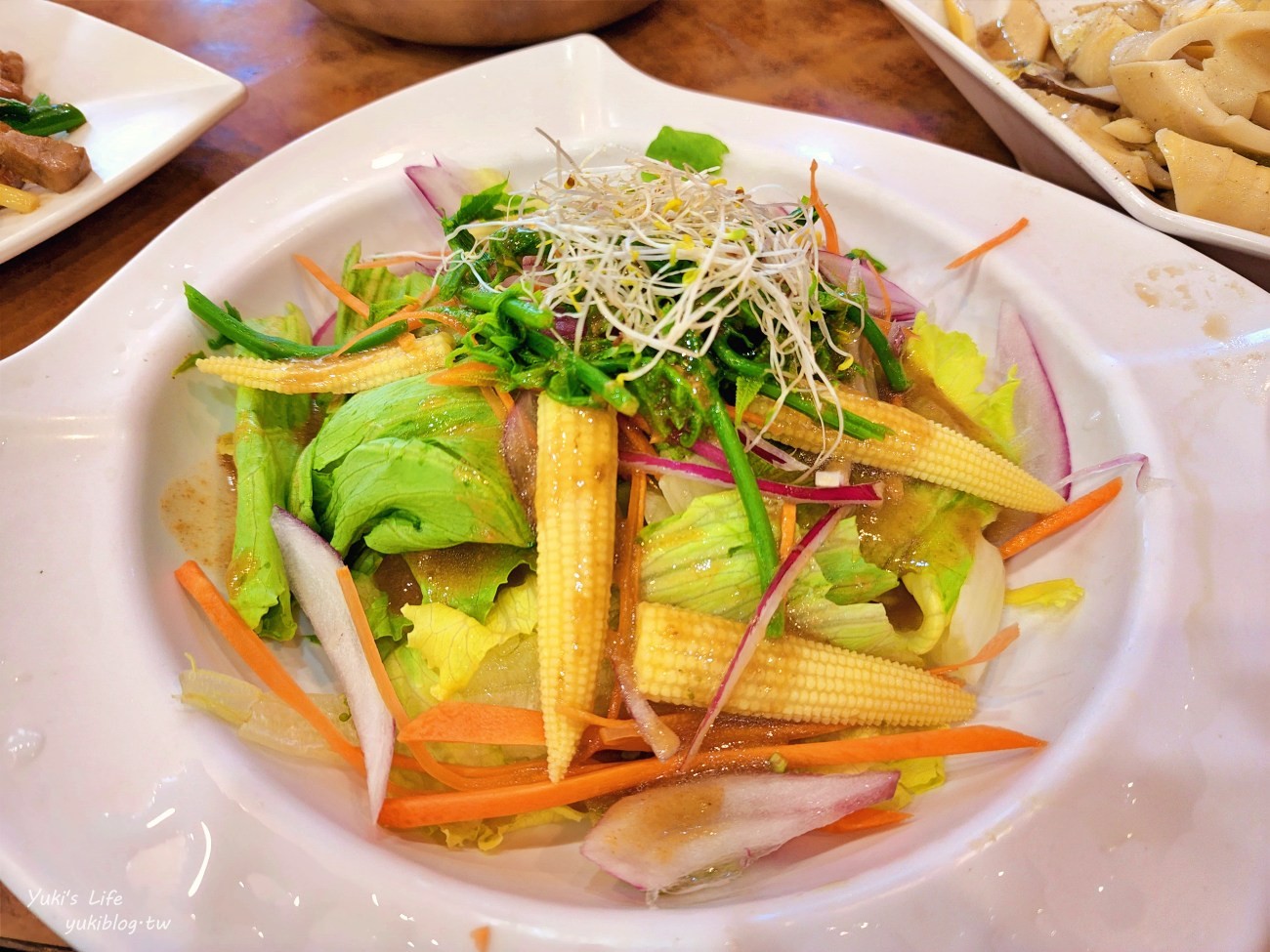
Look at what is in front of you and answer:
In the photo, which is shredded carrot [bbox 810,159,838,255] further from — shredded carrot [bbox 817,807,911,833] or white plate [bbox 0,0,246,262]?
white plate [bbox 0,0,246,262]

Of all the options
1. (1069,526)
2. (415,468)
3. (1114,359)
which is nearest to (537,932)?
(415,468)

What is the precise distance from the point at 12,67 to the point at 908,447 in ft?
10.8

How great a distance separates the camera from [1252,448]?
5.27 feet

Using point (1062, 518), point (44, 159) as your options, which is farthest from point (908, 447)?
point (44, 159)

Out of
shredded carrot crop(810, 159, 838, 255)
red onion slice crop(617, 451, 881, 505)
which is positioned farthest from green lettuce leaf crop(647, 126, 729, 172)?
red onion slice crop(617, 451, 881, 505)

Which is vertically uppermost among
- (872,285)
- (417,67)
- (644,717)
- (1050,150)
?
(417,67)

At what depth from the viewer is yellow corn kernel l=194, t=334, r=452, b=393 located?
68.2 inches

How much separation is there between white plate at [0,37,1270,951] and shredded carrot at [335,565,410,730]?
0.17m

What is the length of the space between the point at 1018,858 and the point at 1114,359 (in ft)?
3.85

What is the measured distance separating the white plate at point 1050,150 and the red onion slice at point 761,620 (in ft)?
4.38

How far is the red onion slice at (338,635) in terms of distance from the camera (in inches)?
54.3

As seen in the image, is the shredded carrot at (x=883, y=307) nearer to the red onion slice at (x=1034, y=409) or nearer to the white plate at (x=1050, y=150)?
the red onion slice at (x=1034, y=409)

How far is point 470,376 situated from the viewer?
1.62 metres

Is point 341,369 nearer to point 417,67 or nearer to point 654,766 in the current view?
point 654,766
